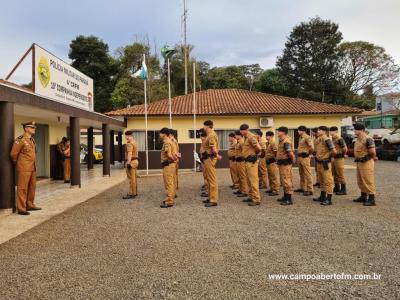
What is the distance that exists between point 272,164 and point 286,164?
1540 mm

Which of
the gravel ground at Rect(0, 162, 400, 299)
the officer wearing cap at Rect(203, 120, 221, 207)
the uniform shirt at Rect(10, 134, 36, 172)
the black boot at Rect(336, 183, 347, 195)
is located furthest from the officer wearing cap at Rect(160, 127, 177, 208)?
the black boot at Rect(336, 183, 347, 195)

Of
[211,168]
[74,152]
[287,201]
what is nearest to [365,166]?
[287,201]

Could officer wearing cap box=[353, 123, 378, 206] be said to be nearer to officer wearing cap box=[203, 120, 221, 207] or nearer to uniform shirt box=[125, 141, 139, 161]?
officer wearing cap box=[203, 120, 221, 207]

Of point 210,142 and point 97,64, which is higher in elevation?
point 97,64

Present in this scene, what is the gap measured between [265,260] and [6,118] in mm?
5479

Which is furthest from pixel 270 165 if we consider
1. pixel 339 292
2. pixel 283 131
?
pixel 339 292

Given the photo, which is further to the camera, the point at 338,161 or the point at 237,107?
the point at 237,107

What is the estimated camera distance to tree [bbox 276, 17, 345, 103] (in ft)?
125

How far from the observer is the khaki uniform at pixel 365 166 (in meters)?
7.33

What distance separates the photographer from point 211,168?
7.61 meters

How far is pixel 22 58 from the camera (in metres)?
8.13

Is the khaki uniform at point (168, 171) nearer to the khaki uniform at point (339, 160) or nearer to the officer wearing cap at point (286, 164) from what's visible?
the officer wearing cap at point (286, 164)

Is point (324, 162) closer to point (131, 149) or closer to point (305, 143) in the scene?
point (305, 143)

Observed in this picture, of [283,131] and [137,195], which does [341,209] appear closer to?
[283,131]
